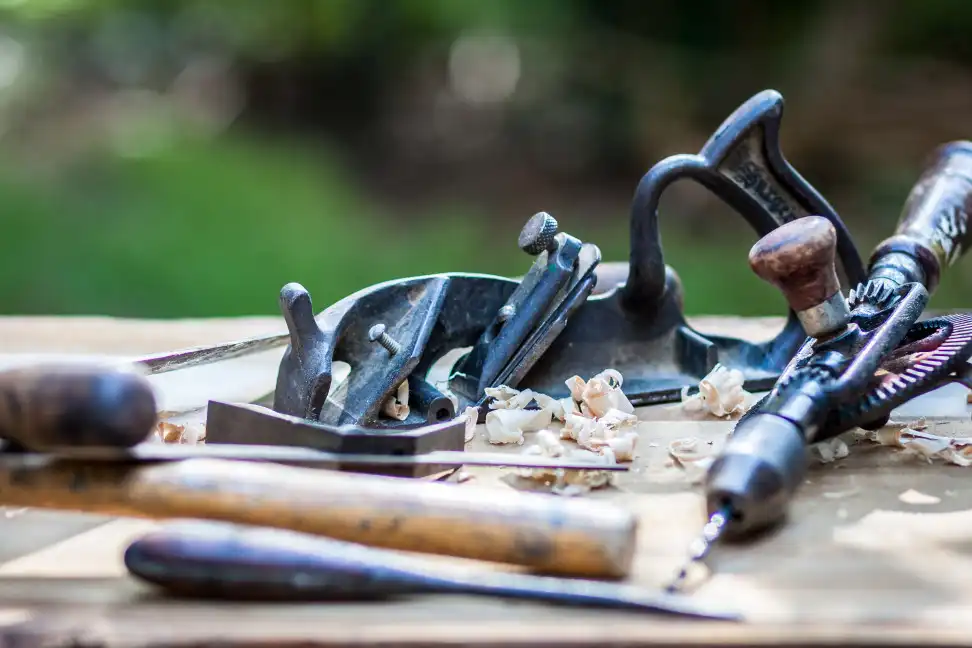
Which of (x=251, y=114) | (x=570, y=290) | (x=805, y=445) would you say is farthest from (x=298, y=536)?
(x=251, y=114)

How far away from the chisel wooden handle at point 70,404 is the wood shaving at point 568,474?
400mm

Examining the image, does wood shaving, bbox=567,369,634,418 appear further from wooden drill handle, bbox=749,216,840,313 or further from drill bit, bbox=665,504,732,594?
drill bit, bbox=665,504,732,594

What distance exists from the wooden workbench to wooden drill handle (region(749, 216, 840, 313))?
7.4 inches

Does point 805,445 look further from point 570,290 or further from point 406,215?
point 406,215

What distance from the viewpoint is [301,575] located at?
67cm

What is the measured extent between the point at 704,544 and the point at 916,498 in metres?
0.29

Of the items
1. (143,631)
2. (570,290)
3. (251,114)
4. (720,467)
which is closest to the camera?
(143,631)

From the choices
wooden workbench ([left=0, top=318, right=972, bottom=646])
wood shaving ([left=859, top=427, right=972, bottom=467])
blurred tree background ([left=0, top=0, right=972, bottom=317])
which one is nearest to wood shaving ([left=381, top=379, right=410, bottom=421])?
wooden workbench ([left=0, top=318, right=972, bottom=646])

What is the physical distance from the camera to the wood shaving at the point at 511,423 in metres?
1.09

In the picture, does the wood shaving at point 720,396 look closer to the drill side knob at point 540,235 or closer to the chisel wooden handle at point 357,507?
the drill side knob at point 540,235

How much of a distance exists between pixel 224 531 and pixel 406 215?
10.3 ft

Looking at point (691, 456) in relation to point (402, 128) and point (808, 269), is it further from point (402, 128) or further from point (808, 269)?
point (402, 128)

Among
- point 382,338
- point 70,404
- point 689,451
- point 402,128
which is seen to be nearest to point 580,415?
point 689,451

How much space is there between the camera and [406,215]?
12.4ft
